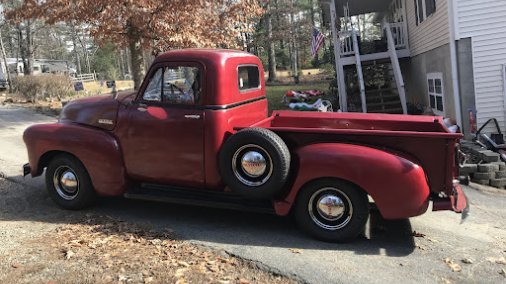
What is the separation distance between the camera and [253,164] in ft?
16.2

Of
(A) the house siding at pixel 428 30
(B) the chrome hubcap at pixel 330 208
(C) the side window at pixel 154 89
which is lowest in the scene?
(B) the chrome hubcap at pixel 330 208

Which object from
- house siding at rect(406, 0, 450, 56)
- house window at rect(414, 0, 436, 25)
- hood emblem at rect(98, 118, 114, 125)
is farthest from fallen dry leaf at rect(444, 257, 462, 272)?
house window at rect(414, 0, 436, 25)

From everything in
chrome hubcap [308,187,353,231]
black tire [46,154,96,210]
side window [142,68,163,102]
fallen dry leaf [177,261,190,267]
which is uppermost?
side window [142,68,163,102]

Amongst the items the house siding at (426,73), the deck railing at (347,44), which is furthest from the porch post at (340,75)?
the house siding at (426,73)

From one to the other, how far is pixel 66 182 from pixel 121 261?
6.72ft

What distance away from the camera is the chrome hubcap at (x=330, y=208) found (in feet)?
15.8

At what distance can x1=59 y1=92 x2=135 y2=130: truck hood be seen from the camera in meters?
5.71

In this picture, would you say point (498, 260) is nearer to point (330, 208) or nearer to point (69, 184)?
point (330, 208)

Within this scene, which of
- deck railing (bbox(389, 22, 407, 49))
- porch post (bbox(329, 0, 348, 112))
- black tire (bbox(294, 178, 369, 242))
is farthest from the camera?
deck railing (bbox(389, 22, 407, 49))

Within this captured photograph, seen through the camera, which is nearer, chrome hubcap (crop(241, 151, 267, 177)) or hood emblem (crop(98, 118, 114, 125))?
chrome hubcap (crop(241, 151, 267, 177))

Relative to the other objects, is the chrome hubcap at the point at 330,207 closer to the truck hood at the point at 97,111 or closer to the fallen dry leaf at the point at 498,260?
the fallen dry leaf at the point at 498,260

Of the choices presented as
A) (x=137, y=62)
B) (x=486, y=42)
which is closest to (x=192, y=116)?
(x=486, y=42)

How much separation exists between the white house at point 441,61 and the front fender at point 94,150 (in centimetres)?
804

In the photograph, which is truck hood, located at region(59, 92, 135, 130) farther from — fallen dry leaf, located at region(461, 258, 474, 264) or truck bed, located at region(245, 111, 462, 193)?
fallen dry leaf, located at region(461, 258, 474, 264)
